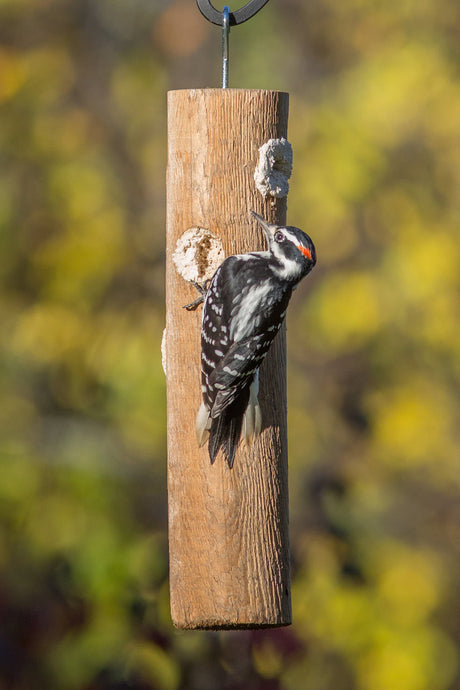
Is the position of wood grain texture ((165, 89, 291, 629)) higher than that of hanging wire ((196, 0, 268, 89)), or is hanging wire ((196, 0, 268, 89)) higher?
hanging wire ((196, 0, 268, 89))

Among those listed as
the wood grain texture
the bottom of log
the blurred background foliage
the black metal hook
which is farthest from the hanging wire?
the blurred background foliage

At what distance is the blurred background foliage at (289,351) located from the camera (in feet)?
20.4

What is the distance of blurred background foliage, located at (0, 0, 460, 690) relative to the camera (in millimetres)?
6227

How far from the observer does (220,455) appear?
281 cm

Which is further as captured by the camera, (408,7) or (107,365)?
(408,7)

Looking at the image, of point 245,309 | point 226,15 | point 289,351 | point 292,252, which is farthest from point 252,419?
point 289,351

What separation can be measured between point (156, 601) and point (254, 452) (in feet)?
11.9

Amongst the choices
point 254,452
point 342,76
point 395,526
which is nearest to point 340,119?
point 342,76

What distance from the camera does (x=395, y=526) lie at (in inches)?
261

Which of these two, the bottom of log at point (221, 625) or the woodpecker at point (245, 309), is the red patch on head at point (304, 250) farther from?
the bottom of log at point (221, 625)

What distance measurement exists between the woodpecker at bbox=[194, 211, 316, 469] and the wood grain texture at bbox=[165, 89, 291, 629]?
11 cm

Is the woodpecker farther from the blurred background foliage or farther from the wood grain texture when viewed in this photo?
the blurred background foliage

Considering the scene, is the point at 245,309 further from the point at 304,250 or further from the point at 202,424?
the point at 202,424

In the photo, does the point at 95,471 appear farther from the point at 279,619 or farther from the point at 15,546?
the point at 279,619
